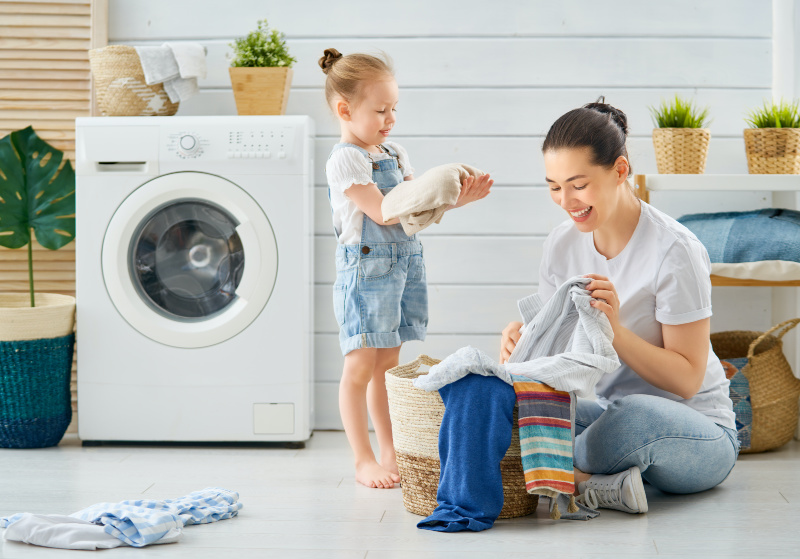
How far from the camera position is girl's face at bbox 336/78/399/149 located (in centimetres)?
188

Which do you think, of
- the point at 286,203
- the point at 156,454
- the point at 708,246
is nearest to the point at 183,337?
the point at 156,454

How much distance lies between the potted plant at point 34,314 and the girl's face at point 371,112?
3.30 ft

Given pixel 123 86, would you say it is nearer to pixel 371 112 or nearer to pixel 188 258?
pixel 188 258

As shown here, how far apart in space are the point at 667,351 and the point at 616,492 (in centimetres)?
30

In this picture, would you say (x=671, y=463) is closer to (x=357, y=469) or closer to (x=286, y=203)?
(x=357, y=469)

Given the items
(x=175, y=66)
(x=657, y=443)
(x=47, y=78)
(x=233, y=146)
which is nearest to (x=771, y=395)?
(x=657, y=443)

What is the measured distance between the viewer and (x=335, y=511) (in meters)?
1.71

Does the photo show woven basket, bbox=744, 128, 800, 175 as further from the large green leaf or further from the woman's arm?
the large green leaf

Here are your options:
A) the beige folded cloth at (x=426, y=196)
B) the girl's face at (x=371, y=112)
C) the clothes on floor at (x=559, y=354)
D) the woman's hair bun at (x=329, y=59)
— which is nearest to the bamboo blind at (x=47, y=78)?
the woman's hair bun at (x=329, y=59)

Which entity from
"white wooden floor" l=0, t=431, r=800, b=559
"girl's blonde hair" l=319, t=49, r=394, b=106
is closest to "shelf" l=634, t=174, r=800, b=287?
"white wooden floor" l=0, t=431, r=800, b=559

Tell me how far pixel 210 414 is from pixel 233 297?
0.34 meters

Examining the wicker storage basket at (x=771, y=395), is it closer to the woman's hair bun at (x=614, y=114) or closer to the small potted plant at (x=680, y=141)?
the small potted plant at (x=680, y=141)

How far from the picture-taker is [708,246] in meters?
2.19

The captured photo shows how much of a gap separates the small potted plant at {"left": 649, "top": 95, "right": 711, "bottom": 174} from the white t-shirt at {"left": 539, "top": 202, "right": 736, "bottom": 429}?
23.4 inches
